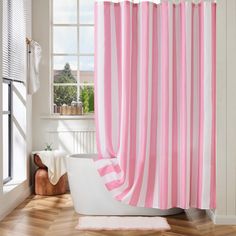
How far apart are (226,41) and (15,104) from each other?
2576 millimetres

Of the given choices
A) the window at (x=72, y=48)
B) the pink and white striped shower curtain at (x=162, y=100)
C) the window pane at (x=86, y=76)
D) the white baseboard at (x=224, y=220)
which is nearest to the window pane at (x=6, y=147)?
the window at (x=72, y=48)

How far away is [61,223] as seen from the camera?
4.45 metres

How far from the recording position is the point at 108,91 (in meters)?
4.64

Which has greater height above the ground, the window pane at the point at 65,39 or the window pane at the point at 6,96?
the window pane at the point at 65,39

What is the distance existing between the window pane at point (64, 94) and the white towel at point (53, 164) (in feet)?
2.85

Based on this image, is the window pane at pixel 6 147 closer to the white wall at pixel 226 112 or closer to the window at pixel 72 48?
the window at pixel 72 48

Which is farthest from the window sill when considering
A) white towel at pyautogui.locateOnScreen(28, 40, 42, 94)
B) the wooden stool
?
the wooden stool

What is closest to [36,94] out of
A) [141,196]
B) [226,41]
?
[141,196]

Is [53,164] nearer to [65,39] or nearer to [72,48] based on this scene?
[72,48]

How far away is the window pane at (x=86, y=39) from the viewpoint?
21.1ft

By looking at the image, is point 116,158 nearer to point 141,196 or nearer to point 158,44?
point 141,196

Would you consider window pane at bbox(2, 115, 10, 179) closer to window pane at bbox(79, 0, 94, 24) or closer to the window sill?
→ the window sill

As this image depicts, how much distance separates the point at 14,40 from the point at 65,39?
1.34m

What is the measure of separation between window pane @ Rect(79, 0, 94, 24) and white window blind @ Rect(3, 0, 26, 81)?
3.36 ft
